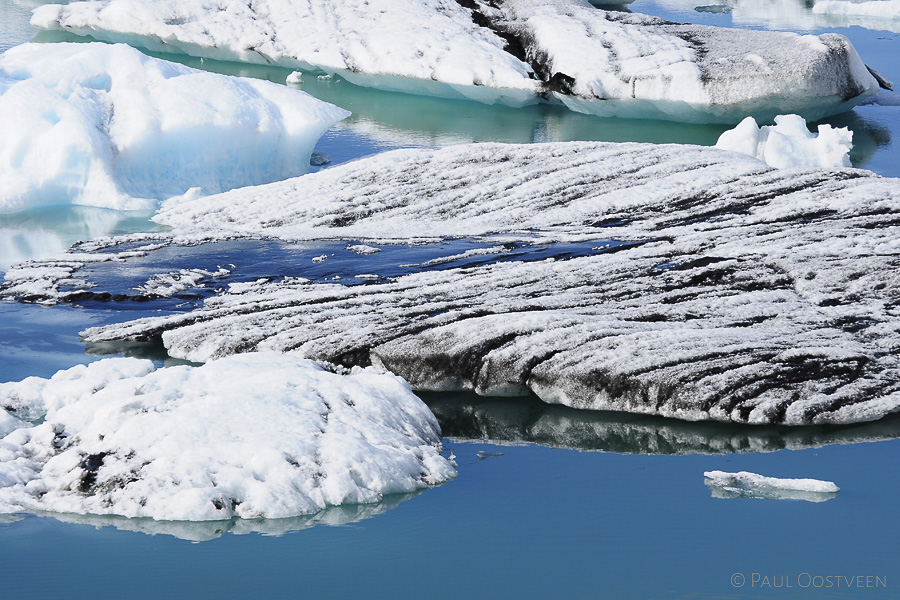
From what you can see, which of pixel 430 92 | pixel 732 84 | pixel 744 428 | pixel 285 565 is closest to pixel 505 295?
pixel 744 428

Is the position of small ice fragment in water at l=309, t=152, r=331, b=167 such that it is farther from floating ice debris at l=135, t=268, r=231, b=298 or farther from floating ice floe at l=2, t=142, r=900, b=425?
floating ice debris at l=135, t=268, r=231, b=298

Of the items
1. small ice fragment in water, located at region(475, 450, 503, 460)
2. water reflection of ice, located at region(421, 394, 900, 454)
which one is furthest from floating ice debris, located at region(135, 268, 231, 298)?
small ice fragment in water, located at region(475, 450, 503, 460)

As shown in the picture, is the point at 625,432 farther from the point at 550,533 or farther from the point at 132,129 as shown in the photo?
the point at 132,129

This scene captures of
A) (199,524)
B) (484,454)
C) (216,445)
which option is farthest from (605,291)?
(199,524)

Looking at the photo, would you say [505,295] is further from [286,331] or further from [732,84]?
[732,84]

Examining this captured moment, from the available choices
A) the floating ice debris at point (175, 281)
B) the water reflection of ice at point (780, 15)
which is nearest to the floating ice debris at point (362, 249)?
the floating ice debris at point (175, 281)

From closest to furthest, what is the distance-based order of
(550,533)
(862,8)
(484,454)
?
(550,533) < (484,454) < (862,8)

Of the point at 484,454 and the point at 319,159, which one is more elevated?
the point at 319,159
